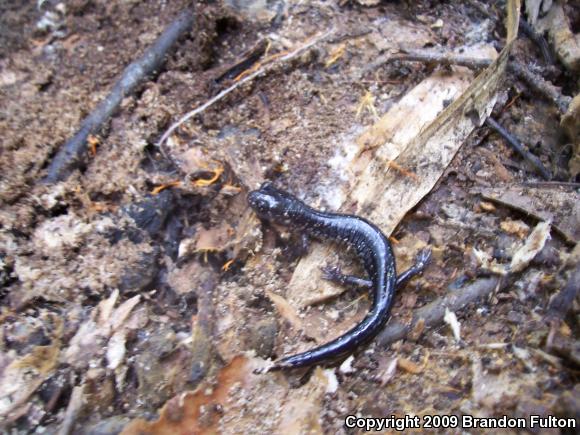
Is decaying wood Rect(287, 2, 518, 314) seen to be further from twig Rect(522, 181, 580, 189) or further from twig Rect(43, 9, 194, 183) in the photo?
twig Rect(43, 9, 194, 183)

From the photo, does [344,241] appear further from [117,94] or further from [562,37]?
[562,37]

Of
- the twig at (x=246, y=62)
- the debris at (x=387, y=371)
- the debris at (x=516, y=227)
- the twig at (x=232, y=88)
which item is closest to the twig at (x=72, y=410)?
the debris at (x=387, y=371)

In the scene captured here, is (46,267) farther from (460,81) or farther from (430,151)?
(460,81)

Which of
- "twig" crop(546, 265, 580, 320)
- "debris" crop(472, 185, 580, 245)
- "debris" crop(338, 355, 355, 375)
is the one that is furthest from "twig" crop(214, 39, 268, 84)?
"twig" crop(546, 265, 580, 320)

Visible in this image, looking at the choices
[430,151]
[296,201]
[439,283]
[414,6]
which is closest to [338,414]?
[439,283]

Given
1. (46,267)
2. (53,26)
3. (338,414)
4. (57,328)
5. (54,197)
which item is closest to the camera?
(338,414)

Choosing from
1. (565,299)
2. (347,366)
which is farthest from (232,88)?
(565,299)
